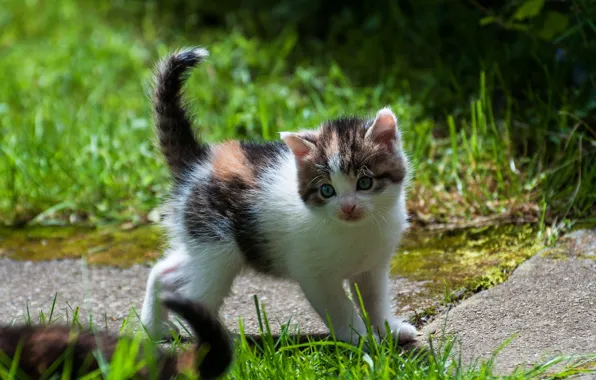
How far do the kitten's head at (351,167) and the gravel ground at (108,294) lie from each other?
546 millimetres

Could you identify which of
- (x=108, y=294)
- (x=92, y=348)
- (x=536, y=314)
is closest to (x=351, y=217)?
(x=536, y=314)

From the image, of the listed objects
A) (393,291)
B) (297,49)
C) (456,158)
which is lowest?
(393,291)

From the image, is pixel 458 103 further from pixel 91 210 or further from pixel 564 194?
pixel 91 210

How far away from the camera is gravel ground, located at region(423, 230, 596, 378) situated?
300 centimetres

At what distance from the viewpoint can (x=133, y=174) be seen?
5086 mm

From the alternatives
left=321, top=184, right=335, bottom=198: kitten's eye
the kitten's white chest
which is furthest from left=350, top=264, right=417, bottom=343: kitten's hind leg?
left=321, top=184, right=335, bottom=198: kitten's eye

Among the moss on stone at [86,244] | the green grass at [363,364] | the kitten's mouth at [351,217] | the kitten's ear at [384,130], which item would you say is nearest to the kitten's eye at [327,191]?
the kitten's mouth at [351,217]

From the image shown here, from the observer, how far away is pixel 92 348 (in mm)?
2586

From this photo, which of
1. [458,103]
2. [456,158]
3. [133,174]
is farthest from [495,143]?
[133,174]

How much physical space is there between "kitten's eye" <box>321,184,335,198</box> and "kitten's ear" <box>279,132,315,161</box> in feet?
0.49

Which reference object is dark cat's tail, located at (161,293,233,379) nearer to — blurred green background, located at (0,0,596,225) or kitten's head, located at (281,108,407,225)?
kitten's head, located at (281,108,407,225)

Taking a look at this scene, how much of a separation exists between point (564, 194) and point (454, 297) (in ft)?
3.50

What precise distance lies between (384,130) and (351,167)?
22cm

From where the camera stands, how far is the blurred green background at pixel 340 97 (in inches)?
179
